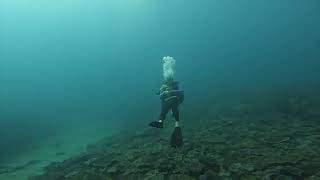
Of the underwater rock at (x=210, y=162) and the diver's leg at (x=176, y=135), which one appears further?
the diver's leg at (x=176, y=135)

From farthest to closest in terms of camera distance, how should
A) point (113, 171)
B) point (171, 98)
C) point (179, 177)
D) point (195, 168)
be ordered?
point (171, 98)
point (113, 171)
point (195, 168)
point (179, 177)

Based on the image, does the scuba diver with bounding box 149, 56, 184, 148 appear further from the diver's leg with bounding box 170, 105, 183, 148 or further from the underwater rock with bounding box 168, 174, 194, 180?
the underwater rock with bounding box 168, 174, 194, 180

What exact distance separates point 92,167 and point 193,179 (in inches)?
143

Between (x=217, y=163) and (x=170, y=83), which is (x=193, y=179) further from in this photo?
(x=170, y=83)

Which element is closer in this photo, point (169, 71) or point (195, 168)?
point (195, 168)

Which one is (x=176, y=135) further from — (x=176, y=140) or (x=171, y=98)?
(x=171, y=98)

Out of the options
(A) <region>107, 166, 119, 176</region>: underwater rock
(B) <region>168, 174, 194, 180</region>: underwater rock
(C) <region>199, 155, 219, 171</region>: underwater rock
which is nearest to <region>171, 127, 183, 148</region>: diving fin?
(C) <region>199, 155, 219, 171</region>: underwater rock

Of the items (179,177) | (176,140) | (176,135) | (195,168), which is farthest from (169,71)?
(179,177)

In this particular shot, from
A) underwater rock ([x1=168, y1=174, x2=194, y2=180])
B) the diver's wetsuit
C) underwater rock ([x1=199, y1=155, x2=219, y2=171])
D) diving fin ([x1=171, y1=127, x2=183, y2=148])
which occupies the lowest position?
underwater rock ([x1=168, y1=174, x2=194, y2=180])

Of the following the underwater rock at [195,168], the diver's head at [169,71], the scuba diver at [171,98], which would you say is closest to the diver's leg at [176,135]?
the scuba diver at [171,98]

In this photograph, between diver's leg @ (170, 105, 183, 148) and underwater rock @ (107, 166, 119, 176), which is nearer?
underwater rock @ (107, 166, 119, 176)

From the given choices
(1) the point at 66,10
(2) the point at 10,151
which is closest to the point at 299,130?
(2) the point at 10,151

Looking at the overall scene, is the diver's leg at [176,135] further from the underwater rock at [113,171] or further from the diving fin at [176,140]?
the underwater rock at [113,171]

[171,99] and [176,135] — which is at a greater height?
[171,99]
